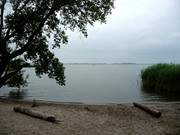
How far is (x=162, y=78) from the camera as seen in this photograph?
3784cm

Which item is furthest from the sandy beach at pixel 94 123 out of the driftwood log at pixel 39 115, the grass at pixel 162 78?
the grass at pixel 162 78

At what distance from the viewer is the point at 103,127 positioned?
13930 millimetres

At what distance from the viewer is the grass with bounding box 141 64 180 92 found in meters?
36.0

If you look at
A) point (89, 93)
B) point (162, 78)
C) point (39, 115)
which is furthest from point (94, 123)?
point (89, 93)

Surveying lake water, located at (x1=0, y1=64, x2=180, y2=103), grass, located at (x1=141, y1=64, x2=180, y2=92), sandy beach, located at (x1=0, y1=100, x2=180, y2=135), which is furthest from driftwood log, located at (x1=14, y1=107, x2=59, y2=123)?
grass, located at (x1=141, y1=64, x2=180, y2=92)

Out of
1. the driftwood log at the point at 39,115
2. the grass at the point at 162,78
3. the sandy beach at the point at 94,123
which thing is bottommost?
the sandy beach at the point at 94,123

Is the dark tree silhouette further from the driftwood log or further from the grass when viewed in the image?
the grass

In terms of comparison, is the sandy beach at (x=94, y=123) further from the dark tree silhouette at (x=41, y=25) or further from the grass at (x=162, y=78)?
the grass at (x=162, y=78)

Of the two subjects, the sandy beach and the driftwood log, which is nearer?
the sandy beach

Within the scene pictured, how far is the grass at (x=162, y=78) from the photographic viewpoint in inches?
1417

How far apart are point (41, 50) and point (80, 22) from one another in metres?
2.33

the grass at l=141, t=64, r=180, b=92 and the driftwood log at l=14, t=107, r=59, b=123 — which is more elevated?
the grass at l=141, t=64, r=180, b=92

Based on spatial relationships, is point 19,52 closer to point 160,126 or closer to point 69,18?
point 69,18

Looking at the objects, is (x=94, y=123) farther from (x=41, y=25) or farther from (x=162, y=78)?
(x=162, y=78)
